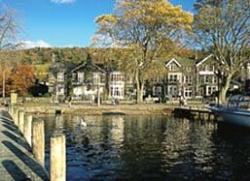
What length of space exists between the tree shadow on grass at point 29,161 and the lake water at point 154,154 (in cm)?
280

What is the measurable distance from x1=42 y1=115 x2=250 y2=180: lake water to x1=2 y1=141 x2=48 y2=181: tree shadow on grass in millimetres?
2802

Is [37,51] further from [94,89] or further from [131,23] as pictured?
[131,23]

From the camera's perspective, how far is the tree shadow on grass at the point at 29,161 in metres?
16.9

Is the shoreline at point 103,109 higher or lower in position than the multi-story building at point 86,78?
lower

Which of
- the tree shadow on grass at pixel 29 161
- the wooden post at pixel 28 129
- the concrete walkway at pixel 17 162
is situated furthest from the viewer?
the wooden post at pixel 28 129

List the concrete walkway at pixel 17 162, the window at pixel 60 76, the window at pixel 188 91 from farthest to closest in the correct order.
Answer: the window at pixel 188 91 < the window at pixel 60 76 < the concrete walkway at pixel 17 162

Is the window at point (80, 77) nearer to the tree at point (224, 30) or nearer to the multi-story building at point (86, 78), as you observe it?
the multi-story building at point (86, 78)

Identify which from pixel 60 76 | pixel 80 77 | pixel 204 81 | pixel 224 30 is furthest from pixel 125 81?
pixel 224 30

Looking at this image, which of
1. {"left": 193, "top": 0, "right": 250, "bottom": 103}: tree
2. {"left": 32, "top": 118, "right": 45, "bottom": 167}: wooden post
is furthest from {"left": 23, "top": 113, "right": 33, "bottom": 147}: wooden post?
{"left": 193, "top": 0, "right": 250, "bottom": 103}: tree

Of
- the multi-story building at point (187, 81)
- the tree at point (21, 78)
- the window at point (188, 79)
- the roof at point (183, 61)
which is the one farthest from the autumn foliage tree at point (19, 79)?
the window at point (188, 79)

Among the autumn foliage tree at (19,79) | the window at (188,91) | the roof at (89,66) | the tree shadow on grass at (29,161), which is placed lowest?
the tree shadow on grass at (29,161)

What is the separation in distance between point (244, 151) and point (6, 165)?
2041 centimetres

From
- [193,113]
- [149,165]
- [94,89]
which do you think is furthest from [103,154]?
[94,89]

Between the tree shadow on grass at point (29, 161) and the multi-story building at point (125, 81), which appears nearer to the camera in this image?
the tree shadow on grass at point (29, 161)
